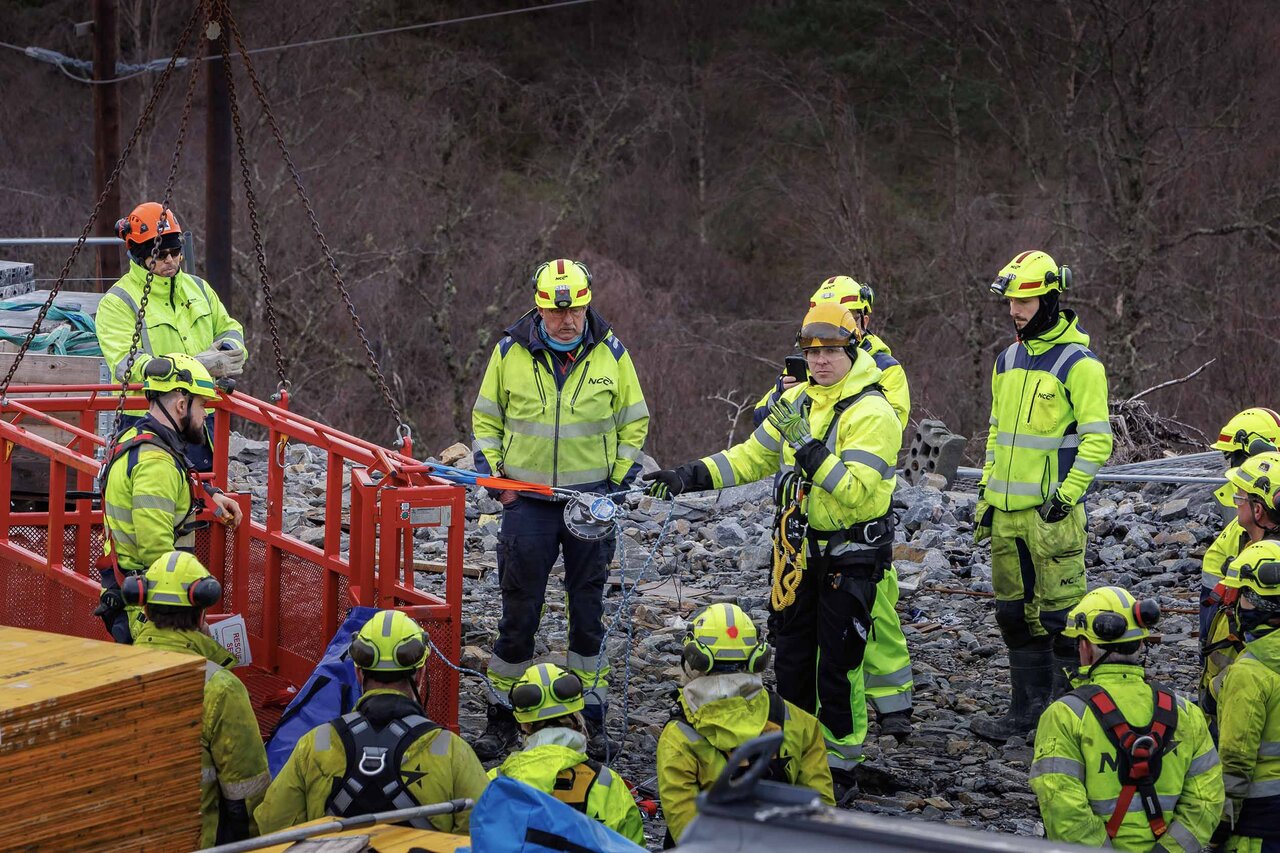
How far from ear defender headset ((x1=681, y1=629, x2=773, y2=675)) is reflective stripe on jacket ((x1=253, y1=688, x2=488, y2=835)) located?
86cm

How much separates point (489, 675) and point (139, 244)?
3.09 metres

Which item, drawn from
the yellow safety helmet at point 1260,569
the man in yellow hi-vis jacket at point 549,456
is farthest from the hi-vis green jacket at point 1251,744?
the man in yellow hi-vis jacket at point 549,456

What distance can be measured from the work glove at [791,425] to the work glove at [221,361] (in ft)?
10.5

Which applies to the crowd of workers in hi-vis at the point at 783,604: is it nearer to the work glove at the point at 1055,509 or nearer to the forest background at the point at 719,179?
the work glove at the point at 1055,509

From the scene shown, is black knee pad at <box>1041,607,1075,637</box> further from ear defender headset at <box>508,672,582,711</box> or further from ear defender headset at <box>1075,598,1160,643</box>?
ear defender headset at <box>508,672,582,711</box>

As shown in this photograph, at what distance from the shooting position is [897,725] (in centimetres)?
767

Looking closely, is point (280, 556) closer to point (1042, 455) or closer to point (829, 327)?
point (829, 327)

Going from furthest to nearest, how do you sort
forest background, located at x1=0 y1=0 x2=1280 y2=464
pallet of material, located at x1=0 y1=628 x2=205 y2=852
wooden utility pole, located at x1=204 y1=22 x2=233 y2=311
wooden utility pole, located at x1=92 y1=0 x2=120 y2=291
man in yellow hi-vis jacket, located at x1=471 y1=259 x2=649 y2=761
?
forest background, located at x1=0 y1=0 x2=1280 y2=464 < wooden utility pole, located at x1=92 y1=0 x2=120 y2=291 < wooden utility pole, located at x1=204 y1=22 x2=233 y2=311 < man in yellow hi-vis jacket, located at x1=471 y1=259 x2=649 y2=761 < pallet of material, located at x1=0 y1=628 x2=205 y2=852

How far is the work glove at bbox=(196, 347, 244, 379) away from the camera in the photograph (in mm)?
8164

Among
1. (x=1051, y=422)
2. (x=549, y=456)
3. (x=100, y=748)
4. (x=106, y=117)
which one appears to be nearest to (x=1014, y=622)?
(x=1051, y=422)

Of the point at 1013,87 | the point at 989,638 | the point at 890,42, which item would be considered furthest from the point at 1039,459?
the point at 890,42

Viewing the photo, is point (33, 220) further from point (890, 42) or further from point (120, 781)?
point (120, 781)

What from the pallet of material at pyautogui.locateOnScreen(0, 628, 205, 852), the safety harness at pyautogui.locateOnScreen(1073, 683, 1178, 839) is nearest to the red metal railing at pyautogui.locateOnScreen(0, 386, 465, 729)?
the pallet of material at pyautogui.locateOnScreen(0, 628, 205, 852)

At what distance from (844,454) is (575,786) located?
231 cm
